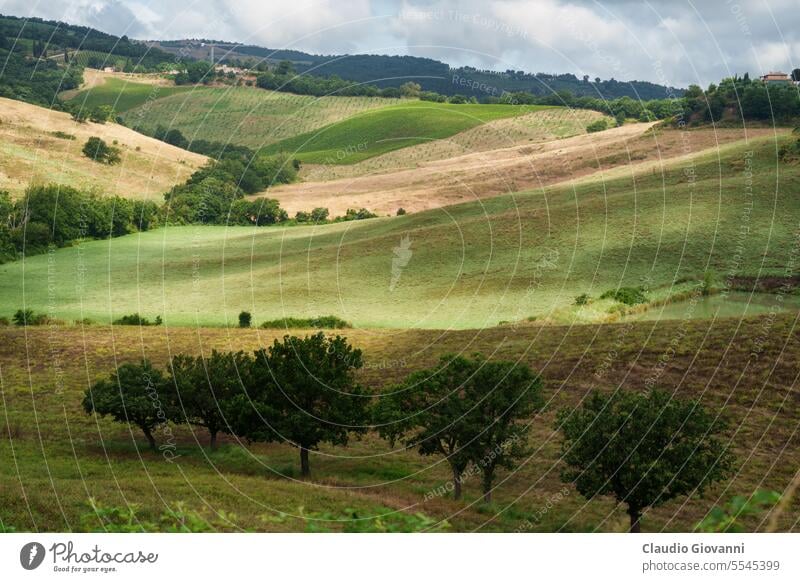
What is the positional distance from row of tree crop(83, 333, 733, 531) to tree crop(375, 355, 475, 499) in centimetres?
5

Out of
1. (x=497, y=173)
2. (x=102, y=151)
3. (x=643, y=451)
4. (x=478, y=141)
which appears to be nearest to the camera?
(x=643, y=451)

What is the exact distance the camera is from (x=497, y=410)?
41312 millimetres

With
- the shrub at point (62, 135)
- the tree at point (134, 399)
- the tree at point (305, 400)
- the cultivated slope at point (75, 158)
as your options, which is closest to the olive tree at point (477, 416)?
the tree at point (305, 400)

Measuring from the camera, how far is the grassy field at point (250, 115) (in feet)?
600

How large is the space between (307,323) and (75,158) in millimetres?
86638

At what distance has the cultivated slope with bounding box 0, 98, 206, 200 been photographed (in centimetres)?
13788

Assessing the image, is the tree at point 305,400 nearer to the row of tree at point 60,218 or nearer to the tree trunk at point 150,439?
the tree trunk at point 150,439

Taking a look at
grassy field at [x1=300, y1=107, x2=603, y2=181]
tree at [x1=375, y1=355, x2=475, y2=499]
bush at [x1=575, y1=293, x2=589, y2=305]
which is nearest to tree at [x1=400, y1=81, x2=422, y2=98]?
grassy field at [x1=300, y1=107, x2=603, y2=181]

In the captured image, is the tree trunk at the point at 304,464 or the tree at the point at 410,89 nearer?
the tree trunk at the point at 304,464

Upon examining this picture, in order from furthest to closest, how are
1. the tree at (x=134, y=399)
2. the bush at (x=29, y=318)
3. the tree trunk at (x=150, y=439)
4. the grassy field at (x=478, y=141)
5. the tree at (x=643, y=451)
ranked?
1. the grassy field at (x=478, y=141)
2. the bush at (x=29, y=318)
3. the tree at (x=134, y=399)
4. the tree trunk at (x=150, y=439)
5. the tree at (x=643, y=451)

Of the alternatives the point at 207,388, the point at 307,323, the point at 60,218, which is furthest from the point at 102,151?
the point at 207,388

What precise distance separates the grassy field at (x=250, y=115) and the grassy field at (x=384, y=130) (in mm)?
3086

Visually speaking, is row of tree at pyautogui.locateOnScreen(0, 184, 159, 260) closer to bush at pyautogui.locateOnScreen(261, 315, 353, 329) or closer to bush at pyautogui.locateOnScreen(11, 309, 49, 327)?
bush at pyautogui.locateOnScreen(11, 309, 49, 327)

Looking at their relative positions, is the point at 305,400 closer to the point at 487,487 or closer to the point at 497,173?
the point at 487,487
